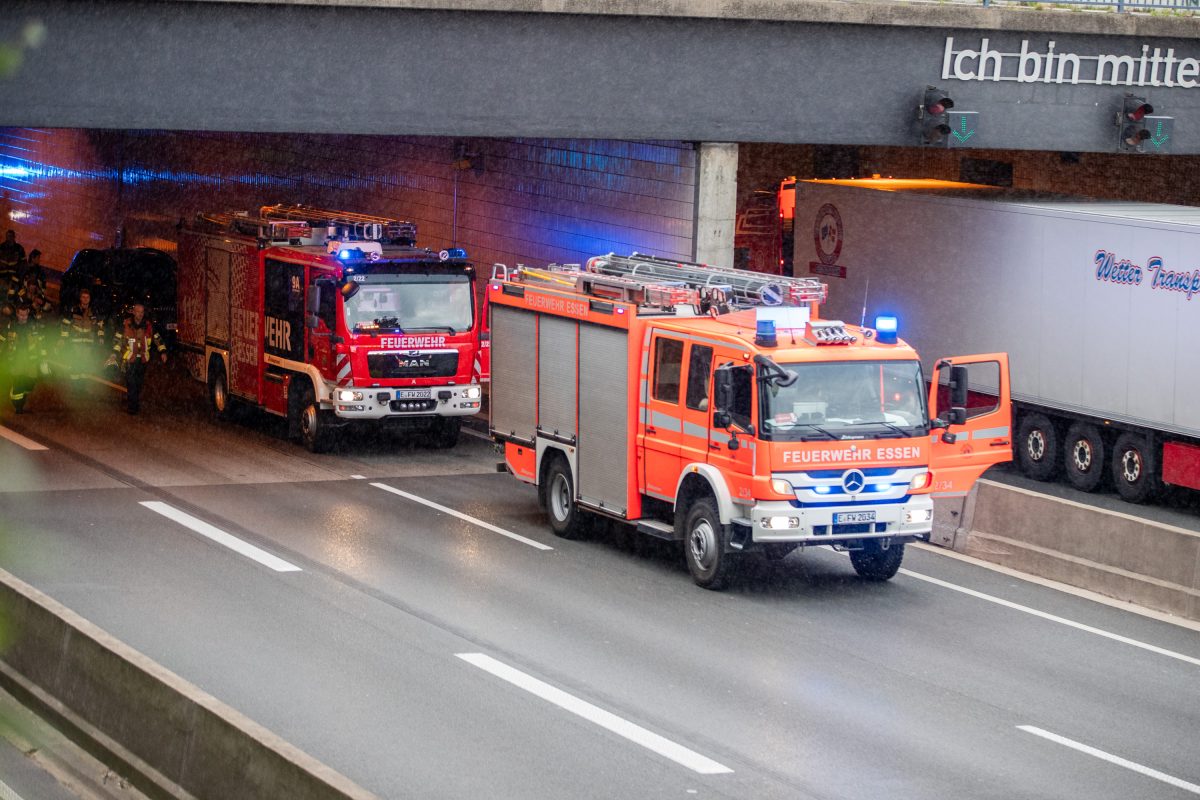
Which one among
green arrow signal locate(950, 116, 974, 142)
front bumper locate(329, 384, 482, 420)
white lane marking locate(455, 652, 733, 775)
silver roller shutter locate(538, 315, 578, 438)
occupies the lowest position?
white lane marking locate(455, 652, 733, 775)

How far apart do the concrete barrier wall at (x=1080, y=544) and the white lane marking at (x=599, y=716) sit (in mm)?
6320

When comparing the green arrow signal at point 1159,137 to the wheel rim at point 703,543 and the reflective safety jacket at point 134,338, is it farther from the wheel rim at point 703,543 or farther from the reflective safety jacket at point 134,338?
the reflective safety jacket at point 134,338

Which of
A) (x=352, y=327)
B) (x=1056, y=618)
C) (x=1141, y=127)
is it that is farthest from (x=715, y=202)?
(x=1056, y=618)

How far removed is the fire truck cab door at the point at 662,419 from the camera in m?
15.7

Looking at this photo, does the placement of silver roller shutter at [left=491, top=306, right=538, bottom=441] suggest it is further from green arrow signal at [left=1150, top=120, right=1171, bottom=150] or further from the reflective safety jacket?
green arrow signal at [left=1150, top=120, right=1171, bottom=150]

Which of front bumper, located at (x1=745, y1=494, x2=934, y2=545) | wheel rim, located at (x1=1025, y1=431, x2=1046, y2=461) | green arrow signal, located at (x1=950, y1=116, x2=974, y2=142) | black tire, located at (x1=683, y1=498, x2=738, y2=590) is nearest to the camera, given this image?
front bumper, located at (x1=745, y1=494, x2=934, y2=545)

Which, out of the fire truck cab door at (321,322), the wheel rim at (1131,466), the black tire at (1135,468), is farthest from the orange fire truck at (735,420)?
the wheel rim at (1131,466)

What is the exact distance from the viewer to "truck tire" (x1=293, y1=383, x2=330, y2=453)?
22766 millimetres

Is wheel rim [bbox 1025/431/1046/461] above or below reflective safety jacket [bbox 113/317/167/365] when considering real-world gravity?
below

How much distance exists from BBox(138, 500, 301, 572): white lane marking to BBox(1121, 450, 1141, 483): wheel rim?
34.9ft

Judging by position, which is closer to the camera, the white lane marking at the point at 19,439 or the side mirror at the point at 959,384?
the side mirror at the point at 959,384

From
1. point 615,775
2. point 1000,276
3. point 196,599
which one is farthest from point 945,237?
point 615,775

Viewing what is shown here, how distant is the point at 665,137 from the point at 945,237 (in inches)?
191

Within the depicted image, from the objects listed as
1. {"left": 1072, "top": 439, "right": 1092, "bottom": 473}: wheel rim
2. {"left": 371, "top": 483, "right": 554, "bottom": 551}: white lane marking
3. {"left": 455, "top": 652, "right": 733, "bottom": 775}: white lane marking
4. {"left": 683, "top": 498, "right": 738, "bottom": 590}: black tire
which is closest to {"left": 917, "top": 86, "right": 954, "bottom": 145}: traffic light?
{"left": 1072, "top": 439, "right": 1092, "bottom": 473}: wheel rim
